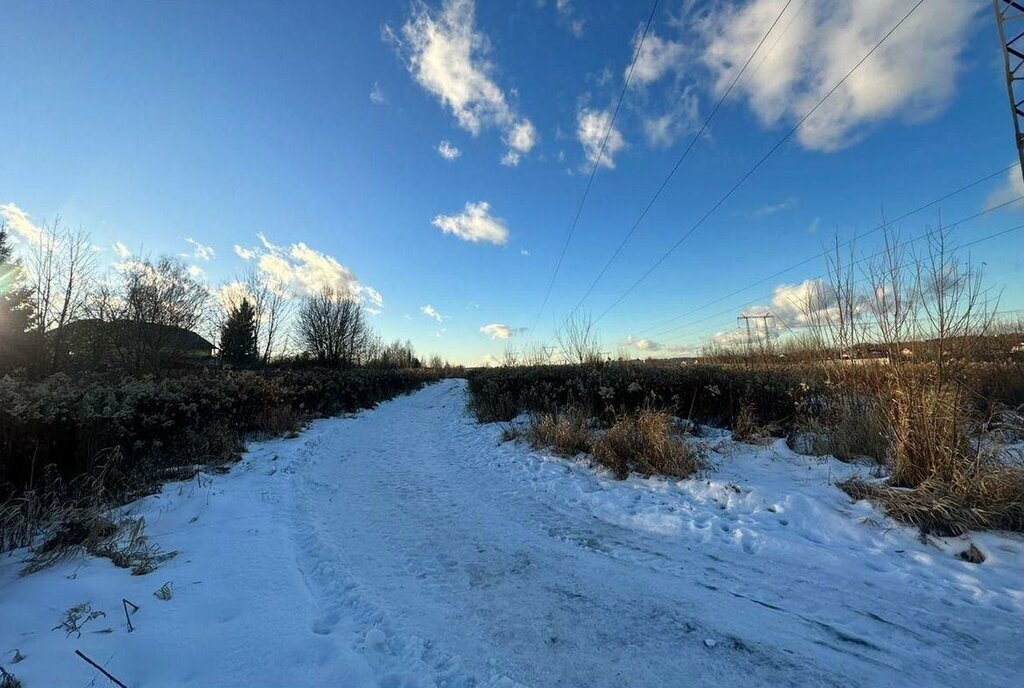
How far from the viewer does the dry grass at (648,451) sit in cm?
556

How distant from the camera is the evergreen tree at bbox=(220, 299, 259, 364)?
114ft

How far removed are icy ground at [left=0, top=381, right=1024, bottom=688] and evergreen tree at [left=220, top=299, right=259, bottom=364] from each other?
35182 millimetres

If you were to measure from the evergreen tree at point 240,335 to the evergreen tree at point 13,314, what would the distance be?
15.8 meters

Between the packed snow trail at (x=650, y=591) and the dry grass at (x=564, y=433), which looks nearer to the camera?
the packed snow trail at (x=650, y=591)

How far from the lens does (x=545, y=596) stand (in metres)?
3.09

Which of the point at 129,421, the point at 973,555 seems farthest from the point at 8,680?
the point at 973,555

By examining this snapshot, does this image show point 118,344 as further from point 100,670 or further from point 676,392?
point 676,392

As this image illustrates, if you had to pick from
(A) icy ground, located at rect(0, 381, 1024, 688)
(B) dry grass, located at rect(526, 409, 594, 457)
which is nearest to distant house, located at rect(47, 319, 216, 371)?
(A) icy ground, located at rect(0, 381, 1024, 688)

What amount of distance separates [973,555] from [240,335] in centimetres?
4303

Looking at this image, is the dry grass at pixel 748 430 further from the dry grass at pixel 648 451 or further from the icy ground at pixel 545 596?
the icy ground at pixel 545 596

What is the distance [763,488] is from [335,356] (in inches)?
1705

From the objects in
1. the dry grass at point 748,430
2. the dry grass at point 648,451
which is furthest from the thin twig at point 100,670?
the dry grass at point 748,430

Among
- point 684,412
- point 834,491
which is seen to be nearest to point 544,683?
point 834,491

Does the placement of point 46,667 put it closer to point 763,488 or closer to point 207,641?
point 207,641
